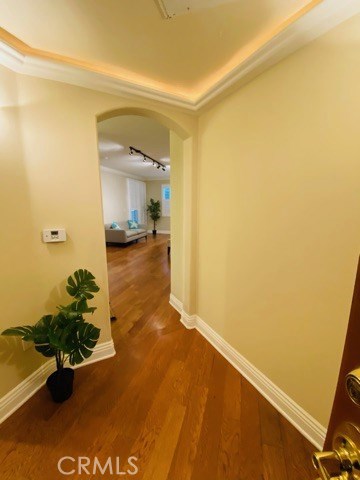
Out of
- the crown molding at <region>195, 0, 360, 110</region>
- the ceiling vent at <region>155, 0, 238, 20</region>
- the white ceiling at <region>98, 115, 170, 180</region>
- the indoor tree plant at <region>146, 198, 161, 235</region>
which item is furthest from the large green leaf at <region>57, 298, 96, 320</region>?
the indoor tree plant at <region>146, 198, 161, 235</region>

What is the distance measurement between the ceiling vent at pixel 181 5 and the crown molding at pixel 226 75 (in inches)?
13.8

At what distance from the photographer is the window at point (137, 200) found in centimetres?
790

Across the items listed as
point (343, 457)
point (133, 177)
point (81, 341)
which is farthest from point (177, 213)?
point (133, 177)

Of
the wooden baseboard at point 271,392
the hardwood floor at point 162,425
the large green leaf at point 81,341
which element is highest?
the large green leaf at point 81,341

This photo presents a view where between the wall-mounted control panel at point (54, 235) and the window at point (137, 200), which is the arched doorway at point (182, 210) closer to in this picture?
the wall-mounted control panel at point (54, 235)

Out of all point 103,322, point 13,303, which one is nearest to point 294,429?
point 103,322

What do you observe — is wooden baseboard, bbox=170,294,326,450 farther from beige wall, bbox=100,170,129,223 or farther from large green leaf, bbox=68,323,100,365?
beige wall, bbox=100,170,129,223

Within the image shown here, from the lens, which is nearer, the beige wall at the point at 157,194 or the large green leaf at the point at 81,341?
the large green leaf at the point at 81,341

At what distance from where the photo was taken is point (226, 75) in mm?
1400

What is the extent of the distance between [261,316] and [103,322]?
136 cm

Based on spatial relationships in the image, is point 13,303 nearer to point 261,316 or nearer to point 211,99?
point 261,316

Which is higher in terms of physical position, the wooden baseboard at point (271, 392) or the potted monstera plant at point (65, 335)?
the potted monstera plant at point (65, 335)

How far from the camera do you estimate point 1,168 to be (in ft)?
4.02

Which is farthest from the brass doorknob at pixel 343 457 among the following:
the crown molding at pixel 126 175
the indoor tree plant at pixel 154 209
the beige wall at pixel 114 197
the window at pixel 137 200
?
the indoor tree plant at pixel 154 209
